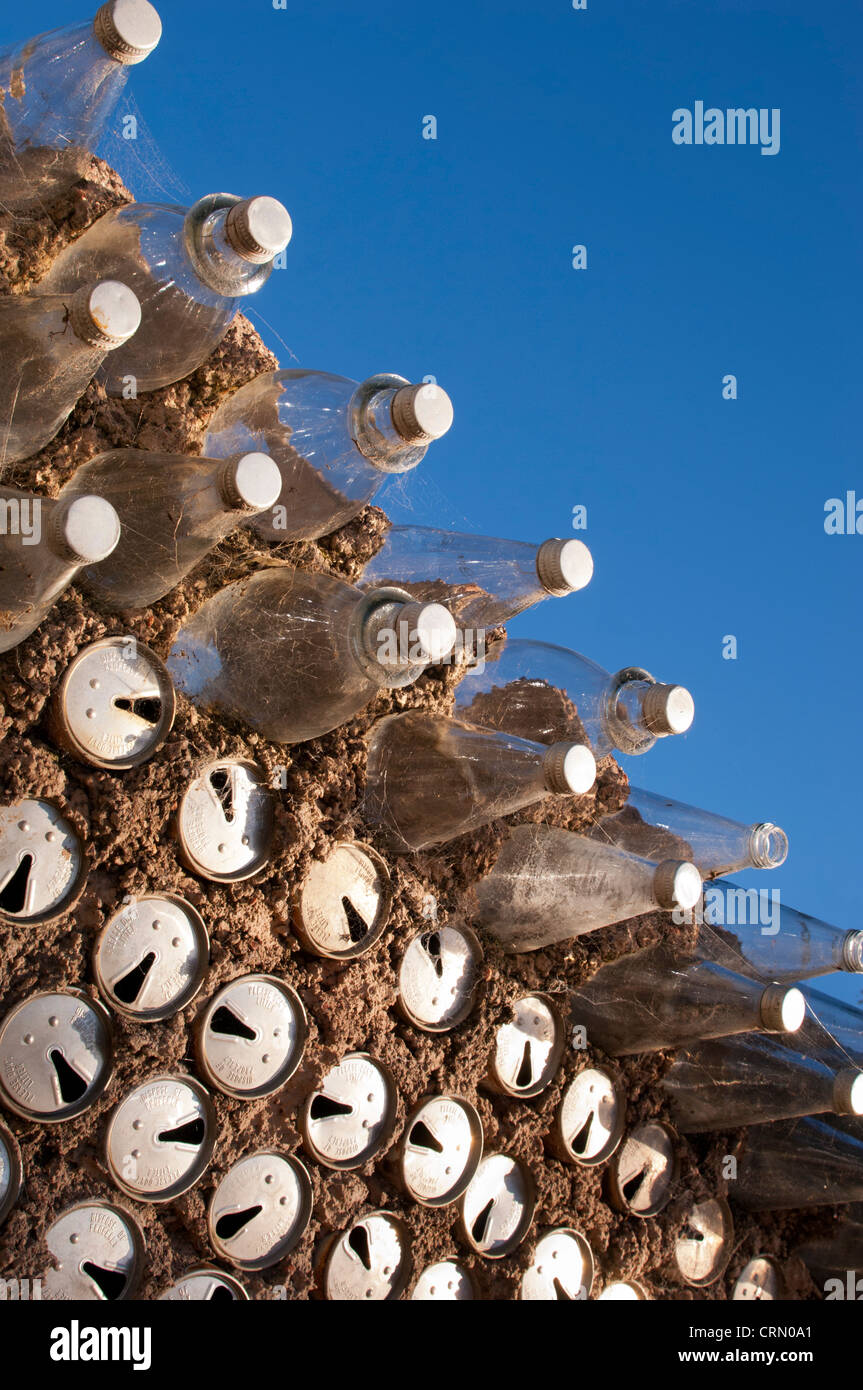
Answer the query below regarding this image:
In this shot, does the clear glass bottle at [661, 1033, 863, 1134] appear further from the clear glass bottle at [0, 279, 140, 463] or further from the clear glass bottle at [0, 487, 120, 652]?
the clear glass bottle at [0, 279, 140, 463]

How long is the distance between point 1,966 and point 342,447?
1300 millimetres

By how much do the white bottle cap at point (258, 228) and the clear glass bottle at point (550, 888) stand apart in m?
1.60

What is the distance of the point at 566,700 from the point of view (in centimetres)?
367

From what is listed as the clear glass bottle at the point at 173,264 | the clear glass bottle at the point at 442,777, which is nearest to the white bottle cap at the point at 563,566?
the clear glass bottle at the point at 442,777

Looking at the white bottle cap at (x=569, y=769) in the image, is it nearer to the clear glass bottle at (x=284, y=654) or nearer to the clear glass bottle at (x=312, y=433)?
the clear glass bottle at (x=284, y=654)

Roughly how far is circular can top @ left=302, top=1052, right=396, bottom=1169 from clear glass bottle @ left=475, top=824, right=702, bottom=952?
0.57m

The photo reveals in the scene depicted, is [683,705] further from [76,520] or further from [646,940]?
[76,520]

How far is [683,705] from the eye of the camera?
11.9 feet

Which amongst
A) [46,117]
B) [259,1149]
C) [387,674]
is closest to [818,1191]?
[259,1149]

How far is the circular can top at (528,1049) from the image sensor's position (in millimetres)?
3432

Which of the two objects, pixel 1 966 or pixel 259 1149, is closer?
pixel 1 966

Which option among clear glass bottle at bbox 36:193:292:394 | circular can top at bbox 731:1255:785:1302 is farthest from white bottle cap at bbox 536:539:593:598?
circular can top at bbox 731:1255:785:1302

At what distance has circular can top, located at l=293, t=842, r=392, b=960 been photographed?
2.96m

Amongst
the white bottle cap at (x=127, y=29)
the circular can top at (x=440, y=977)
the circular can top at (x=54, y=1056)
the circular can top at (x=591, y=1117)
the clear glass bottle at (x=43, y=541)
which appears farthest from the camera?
the circular can top at (x=591, y=1117)
